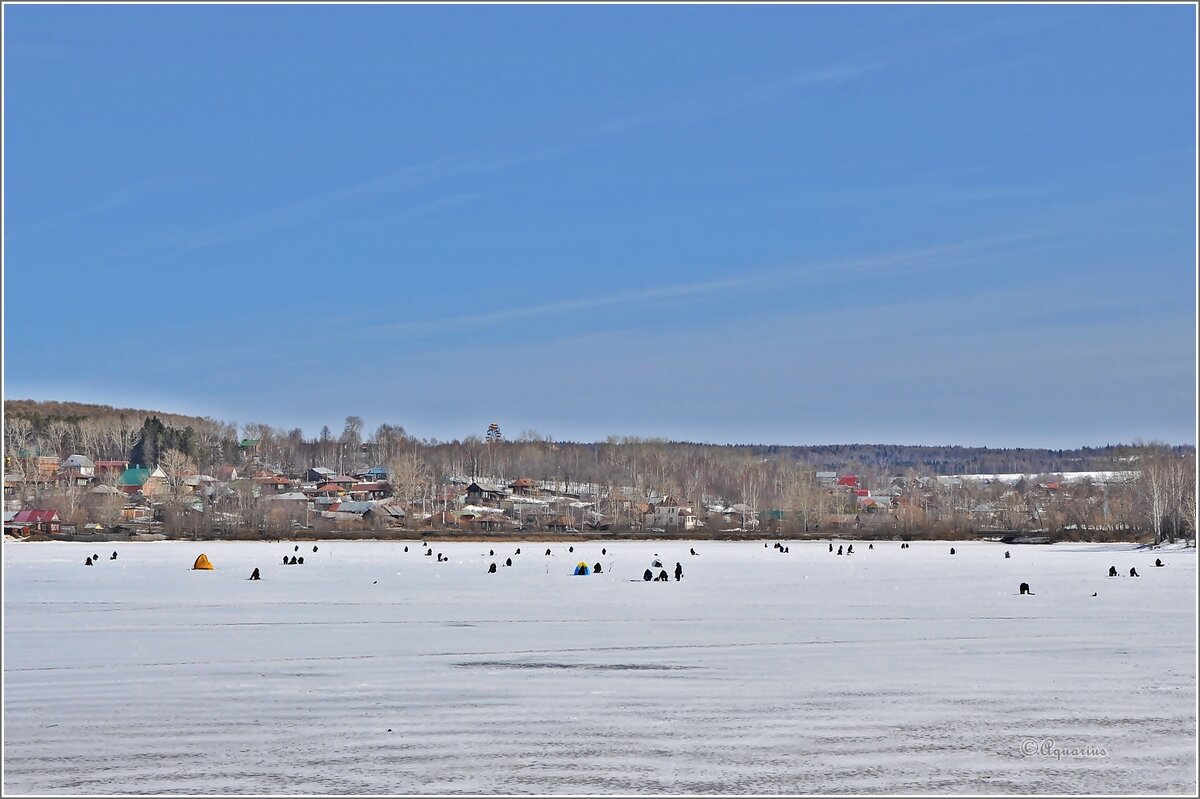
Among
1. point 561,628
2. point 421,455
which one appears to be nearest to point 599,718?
point 561,628

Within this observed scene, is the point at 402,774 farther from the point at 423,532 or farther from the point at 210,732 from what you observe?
the point at 423,532

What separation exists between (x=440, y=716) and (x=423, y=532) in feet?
250

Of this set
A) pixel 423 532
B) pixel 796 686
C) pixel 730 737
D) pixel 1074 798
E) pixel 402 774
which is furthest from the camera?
pixel 423 532

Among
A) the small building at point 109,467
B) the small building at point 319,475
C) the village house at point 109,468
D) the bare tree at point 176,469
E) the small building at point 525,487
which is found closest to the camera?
the bare tree at point 176,469

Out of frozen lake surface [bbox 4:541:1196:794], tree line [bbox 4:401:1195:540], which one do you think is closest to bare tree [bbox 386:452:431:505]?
tree line [bbox 4:401:1195:540]

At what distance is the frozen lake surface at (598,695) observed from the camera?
8367 millimetres

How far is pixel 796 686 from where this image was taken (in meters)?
12.0

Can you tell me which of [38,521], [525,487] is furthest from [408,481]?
[38,521]

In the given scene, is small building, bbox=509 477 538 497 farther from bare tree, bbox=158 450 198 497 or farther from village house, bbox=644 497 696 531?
bare tree, bbox=158 450 198 497

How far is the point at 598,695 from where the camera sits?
11.4 meters

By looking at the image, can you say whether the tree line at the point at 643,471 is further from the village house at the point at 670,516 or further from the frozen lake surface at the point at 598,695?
the frozen lake surface at the point at 598,695

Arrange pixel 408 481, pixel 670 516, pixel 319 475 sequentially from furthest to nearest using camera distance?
pixel 319 475, pixel 408 481, pixel 670 516

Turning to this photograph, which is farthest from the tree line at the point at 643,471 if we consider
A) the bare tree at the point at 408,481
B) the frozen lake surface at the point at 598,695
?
the frozen lake surface at the point at 598,695

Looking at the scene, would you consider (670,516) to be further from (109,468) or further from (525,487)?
(109,468)
